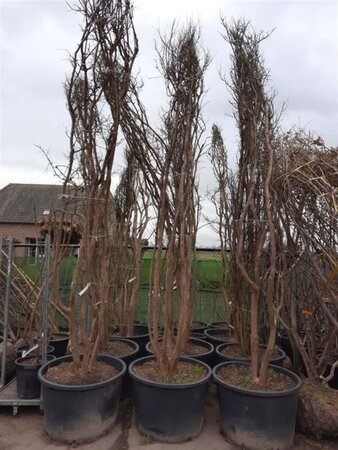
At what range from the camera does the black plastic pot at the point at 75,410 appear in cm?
275

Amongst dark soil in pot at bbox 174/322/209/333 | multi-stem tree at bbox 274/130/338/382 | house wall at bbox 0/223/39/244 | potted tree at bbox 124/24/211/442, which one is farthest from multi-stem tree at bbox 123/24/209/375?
house wall at bbox 0/223/39/244

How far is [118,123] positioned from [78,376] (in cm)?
236

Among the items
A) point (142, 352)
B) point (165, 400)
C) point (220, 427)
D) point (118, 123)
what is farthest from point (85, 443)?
point (118, 123)

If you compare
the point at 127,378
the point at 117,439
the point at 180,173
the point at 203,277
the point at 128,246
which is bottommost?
the point at 117,439

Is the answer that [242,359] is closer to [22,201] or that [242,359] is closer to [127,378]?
[127,378]

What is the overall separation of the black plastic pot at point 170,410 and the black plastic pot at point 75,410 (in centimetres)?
33

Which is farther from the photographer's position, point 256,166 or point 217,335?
point 217,335

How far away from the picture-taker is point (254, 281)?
3.35 m

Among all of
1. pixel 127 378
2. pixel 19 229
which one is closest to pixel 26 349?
pixel 127 378

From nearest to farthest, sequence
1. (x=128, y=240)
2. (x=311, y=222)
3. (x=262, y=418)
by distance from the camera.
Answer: (x=262, y=418)
(x=311, y=222)
(x=128, y=240)

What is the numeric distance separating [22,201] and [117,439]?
2046 cm

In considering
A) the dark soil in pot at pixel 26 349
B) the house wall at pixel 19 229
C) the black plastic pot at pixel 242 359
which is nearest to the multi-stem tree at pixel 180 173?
the black plastic pot at pixel 242 359

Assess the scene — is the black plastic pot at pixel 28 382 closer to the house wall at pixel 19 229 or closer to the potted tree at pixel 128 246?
the potted tree at pixel 128 246

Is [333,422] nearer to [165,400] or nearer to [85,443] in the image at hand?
[165,400]
